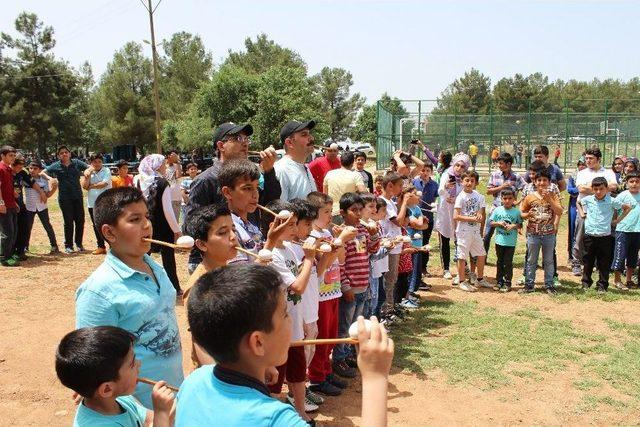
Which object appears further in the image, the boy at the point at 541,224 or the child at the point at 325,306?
the boy at the point at 541,224

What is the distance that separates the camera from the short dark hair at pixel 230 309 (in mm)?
1591

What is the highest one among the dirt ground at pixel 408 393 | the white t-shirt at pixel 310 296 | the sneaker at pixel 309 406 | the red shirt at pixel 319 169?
the red shirt at pixel 319 169

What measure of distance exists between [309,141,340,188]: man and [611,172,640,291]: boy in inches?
167

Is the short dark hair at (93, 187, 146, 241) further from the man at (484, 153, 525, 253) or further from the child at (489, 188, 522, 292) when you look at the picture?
the man at (484, 153, 525, 253)

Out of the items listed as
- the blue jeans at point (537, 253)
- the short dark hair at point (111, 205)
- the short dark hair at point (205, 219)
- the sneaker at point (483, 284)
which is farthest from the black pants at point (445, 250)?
the short dark hair at point (111, 205)

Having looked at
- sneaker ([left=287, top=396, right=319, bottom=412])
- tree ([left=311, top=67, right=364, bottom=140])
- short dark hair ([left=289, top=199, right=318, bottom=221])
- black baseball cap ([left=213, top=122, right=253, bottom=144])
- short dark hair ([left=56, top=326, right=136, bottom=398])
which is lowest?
sneaker ([left=287, top=396, right=319, bottom=412])

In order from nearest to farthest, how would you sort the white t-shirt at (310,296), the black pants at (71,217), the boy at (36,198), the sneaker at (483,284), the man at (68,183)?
1. the white t-shirt at (310,296)
2. the sneaker at (483,284)
3. the boy at (36,198)
4. the man at (68,183)
5. the black pants at (71,217)

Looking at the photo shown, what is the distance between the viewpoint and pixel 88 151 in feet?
194

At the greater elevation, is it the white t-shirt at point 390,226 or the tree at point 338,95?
the tree at point 338,95

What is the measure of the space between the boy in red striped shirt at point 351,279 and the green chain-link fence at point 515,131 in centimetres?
1930

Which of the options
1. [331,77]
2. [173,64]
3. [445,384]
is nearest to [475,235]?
[445,384]

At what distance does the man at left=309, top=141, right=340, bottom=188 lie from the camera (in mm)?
7371

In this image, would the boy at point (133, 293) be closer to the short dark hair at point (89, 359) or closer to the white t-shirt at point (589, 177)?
the short dark hair at point (89, 359)

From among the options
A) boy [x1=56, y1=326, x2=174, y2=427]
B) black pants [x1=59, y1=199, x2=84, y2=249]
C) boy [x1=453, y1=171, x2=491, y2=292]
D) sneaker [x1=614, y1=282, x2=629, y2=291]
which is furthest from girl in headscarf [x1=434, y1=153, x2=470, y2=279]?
boy [x1=56, y1=326, x2=174, y2=427]
